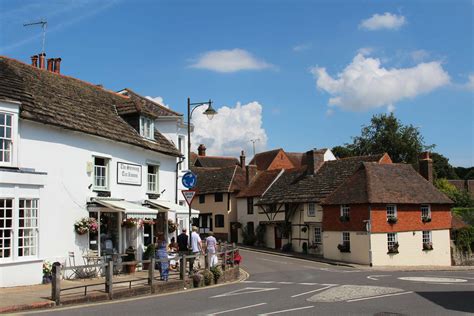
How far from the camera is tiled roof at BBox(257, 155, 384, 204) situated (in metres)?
44.6

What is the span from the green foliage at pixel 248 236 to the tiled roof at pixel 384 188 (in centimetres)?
1262

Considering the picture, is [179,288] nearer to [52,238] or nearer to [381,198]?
[52,238]

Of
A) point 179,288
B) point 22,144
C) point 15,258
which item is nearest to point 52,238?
point 15,258

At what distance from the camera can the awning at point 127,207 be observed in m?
20.4

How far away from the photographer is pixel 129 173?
75.7ft

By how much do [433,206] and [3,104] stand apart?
1386 inches

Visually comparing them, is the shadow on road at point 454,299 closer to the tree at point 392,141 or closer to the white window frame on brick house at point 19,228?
the white window frame on brick house at point 19,228

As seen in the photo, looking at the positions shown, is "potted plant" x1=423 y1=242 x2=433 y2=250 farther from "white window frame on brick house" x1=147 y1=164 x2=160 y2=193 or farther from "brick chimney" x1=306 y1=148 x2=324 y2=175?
"white window frame on brick house" x1=147 y1=164 x2=160 y2=193

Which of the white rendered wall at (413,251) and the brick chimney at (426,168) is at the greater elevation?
the brick chimney at (426,168)

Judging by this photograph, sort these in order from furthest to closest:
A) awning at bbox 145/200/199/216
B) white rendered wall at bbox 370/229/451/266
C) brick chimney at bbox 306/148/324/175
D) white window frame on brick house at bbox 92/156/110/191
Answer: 1. brick chimney at bbox 306/148/324/175
2. white rendered wall at bbox 370/229/451/266
3. awning at bbox 145/200/199/216
4. white window frame on brick house at bbox 92/156/110/191

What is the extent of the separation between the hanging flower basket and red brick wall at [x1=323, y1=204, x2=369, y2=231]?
2360 centimetres

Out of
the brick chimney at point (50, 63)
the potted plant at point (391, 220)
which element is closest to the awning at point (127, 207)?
the brick chimney at point (50, 63)

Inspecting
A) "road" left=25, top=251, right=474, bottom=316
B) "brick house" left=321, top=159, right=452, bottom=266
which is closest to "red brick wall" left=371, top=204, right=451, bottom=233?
"brick house" left=321, top=159, right=452, bottom=266

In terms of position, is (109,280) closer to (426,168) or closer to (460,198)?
(426,168)
